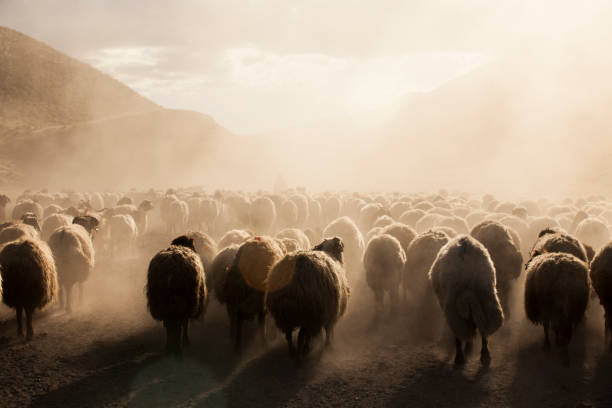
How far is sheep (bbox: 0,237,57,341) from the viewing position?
27.2ft

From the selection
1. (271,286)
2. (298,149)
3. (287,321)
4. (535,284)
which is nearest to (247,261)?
(271,286)

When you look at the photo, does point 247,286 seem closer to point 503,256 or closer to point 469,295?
point 469,295

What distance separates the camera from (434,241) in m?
10.3

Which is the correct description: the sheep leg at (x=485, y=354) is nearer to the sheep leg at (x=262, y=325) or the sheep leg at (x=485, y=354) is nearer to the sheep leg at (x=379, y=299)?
the sheep leg at (x=379, y=299)

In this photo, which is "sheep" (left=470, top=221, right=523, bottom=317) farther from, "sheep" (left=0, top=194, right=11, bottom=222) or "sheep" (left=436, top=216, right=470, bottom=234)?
"sheep" (left=0, top=194, right=11, bottom=222)

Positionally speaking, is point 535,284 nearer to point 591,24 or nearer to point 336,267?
point 336,267

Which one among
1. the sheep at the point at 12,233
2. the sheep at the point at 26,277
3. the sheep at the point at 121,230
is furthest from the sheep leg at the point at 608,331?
the sheep at the point at 121,230

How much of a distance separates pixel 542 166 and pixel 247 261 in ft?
275

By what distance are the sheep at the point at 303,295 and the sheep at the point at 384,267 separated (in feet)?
8.32

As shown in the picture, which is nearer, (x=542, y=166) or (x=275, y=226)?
(x=275, y=226)

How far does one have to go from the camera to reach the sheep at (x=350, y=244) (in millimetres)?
12930

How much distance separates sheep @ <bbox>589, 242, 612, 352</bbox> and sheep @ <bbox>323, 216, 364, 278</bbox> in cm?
641

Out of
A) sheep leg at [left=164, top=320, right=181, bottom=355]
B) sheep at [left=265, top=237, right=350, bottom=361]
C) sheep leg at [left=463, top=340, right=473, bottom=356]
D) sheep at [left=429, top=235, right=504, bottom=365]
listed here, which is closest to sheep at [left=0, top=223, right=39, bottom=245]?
sheep leg at [left=164, top=320, right=181, bottom=355]

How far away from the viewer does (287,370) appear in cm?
762
